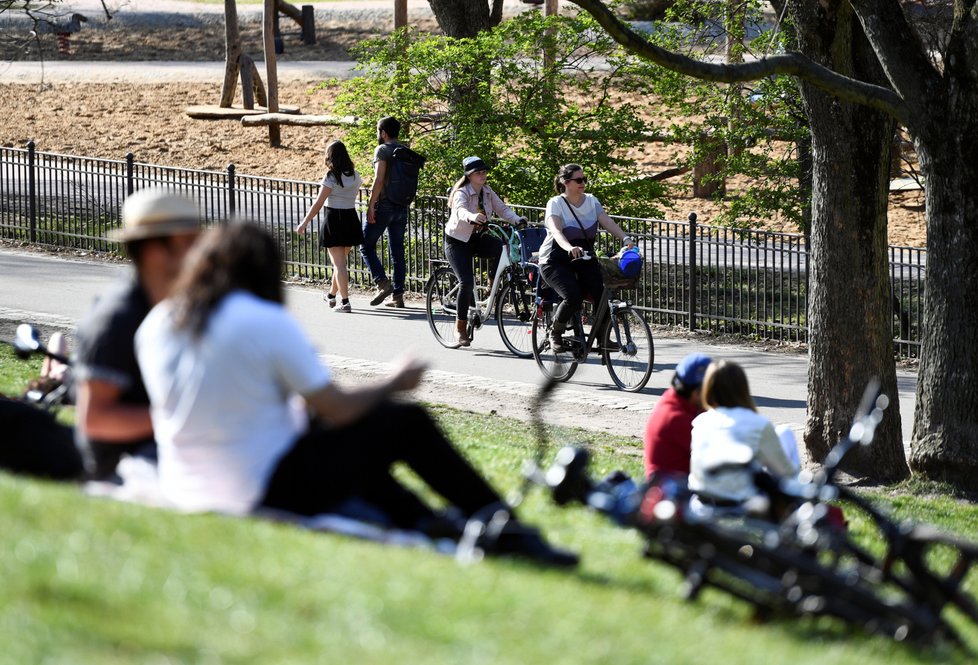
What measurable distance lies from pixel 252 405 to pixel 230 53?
2599 centimetres

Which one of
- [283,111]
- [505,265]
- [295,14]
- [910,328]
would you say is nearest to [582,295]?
[505,265]

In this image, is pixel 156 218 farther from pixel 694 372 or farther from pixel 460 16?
pixel 460 16

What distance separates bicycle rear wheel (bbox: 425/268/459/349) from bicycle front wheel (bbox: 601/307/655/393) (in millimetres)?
2045

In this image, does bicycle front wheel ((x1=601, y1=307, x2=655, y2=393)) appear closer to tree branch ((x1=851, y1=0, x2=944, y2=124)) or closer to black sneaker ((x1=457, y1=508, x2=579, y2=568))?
tree branch ((x1=851, y1=0, x2=944, y2=124))

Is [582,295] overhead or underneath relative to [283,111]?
underneath

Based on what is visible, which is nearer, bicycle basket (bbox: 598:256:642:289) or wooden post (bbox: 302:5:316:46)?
bicycle basket (bbox: 598:256:642:289)

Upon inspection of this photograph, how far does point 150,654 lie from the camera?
3.78 meters

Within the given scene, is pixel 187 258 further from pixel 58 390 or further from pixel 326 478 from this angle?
pixel 58 390

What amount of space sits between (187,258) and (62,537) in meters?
1.13

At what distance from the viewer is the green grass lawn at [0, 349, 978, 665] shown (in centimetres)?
392

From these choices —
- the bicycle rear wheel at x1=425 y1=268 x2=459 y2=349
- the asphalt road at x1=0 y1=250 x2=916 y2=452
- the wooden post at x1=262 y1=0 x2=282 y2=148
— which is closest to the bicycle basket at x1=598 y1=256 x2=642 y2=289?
the asphalt road at x1=0 y1=250 x2=916 y2=452

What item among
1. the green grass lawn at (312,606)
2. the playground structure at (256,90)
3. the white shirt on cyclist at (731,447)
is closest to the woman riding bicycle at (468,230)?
the white shirt on cyclist at (731,447)

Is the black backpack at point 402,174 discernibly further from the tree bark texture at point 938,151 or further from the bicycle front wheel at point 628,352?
the tree bark texture at point 938,151

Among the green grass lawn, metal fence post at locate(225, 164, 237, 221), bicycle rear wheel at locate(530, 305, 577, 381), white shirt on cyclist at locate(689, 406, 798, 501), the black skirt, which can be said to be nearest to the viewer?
the green grass lawn
